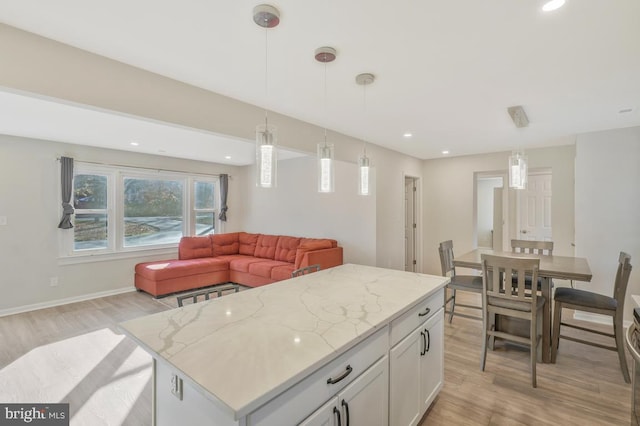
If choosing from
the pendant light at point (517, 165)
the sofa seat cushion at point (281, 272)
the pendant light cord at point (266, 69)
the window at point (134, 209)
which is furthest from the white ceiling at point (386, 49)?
the sofa seat cushion at point (281, 272)

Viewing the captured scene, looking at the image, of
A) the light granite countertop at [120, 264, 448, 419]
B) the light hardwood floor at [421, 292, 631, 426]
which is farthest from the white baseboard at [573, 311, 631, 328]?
the light granite countertop at [120, 264, 448, 419]

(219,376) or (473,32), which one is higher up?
(473,32)

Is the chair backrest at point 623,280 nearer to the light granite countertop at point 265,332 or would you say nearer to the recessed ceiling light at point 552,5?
the light granite countertop at point 265,332

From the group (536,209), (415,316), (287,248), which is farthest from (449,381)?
(536,209)

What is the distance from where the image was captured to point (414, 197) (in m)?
6.12

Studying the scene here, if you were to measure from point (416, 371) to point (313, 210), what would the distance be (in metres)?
4.06

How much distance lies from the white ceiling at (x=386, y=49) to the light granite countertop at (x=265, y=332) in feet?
5.13

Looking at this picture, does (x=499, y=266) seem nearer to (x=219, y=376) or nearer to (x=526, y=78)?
(x=526, y=78)

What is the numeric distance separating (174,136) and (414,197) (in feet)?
14.6

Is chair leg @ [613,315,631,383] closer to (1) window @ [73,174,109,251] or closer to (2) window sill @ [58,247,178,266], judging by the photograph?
(2) window sill @ [58,247,178,266]

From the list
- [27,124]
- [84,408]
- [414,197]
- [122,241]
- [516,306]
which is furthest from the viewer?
[414,197]

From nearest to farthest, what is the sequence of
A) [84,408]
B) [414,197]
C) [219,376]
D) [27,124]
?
[219,376], [84,408], [27,124], [414,197]

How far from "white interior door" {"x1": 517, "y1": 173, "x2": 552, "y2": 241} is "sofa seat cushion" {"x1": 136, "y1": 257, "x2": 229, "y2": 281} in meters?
5.40

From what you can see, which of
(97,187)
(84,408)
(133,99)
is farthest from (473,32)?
(97,187)
